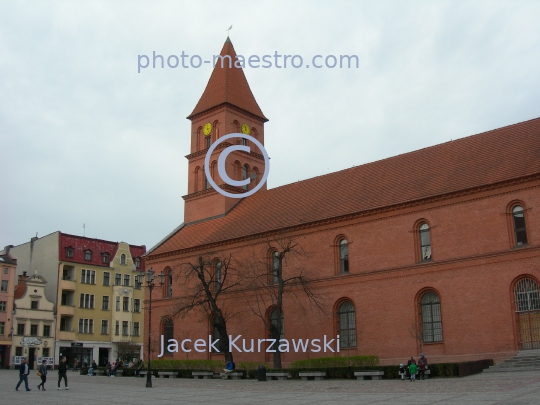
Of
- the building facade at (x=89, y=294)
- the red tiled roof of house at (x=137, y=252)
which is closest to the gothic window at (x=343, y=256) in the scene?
the building facade at (x=89, y=294)

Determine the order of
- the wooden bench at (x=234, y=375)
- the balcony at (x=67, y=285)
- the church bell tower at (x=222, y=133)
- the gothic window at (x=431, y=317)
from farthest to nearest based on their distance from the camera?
the balcony at (x=67, y=285)
the church bell tower at (x=222, y=133)
the wooden bench at (x=234, y=375)
the gothic window at (x=431, y=317)

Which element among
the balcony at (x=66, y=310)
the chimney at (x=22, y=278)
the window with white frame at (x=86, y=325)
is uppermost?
the chimney at (x=22, y=278)

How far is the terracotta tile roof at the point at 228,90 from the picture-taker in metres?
58.0

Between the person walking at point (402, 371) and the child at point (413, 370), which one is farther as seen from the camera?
the person walking at point (402, 371)

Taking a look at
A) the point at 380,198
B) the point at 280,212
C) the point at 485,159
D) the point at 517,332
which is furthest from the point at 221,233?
the point at 517,332

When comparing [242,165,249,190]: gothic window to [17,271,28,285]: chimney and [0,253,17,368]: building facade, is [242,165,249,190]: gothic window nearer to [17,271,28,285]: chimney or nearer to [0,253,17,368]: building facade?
[0,253,17,368]: building facade

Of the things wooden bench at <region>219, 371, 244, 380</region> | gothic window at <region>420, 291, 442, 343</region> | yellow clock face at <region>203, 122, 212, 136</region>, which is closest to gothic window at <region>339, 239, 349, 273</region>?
gothic window at <region>420, 291, 442, 343</region>

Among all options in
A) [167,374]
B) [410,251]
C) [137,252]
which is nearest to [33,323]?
[137,252]

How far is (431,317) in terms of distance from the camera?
3600 cm

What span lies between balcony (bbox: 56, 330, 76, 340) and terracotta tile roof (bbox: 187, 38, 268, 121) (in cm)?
2830

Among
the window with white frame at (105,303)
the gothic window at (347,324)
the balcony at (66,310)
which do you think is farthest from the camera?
the window with white frame at (105,303)

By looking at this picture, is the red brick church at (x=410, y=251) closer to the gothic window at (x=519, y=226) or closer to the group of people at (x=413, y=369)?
the gothic window at (x=519, y=226)

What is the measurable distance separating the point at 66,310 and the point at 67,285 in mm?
2833

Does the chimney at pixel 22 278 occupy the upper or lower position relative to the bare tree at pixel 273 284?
upper
